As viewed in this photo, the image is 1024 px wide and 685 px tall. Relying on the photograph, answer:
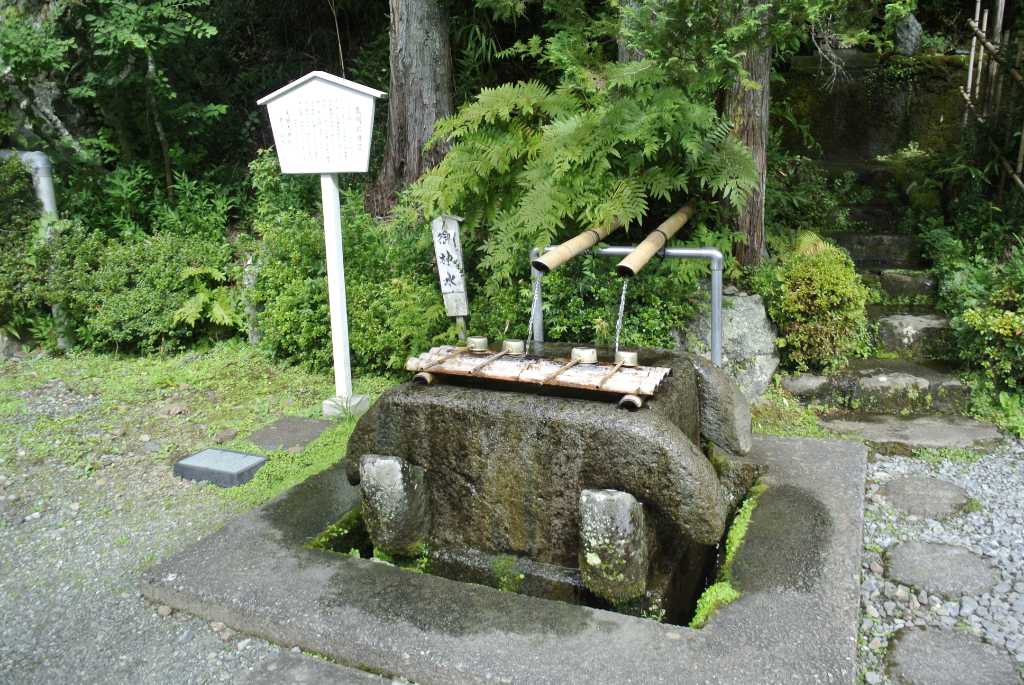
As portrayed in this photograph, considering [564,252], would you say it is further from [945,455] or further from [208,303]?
[208,303]

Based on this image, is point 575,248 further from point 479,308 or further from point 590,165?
point 479,308

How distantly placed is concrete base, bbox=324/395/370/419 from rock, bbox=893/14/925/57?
760 cm

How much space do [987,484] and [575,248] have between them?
8.80 feet

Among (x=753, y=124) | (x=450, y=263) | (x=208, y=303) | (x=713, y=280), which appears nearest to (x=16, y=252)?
(x=208, y=303)

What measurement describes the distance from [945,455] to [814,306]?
4.16 ft

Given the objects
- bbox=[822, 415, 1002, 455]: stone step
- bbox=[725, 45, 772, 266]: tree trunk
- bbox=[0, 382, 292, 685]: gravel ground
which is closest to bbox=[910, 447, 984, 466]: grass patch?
bbox=[822, 415, 1002, 455]: stone step

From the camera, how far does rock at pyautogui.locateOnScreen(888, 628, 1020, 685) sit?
2.77 m

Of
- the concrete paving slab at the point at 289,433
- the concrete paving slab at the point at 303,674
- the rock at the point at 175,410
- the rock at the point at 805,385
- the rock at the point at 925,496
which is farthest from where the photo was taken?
the rock at the point at 175,410

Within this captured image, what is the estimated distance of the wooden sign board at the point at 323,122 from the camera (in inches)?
211

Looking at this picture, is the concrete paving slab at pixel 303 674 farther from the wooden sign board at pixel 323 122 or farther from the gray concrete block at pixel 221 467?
the wooden sign board at pixel 323 122

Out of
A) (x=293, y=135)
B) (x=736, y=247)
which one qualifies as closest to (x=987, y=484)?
(x=736, y=247)

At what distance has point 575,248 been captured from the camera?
3.64m

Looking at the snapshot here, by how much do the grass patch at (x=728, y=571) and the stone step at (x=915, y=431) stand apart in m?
1.53

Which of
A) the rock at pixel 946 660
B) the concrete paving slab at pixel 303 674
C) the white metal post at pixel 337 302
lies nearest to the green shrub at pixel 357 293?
the white metal post at pixel 337 302
